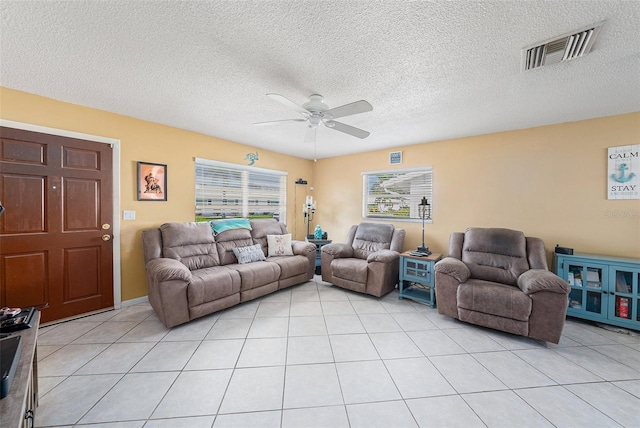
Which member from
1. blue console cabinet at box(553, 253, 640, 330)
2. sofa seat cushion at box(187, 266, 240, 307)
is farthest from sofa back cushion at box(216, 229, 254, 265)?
blue console cabinet at box(553, 253, 640, 330)

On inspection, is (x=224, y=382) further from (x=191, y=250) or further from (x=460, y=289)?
(x=460, y=289)

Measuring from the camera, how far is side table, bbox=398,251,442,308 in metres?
3.29

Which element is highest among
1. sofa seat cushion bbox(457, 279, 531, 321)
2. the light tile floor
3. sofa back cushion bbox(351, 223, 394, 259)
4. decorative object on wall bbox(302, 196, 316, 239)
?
decorative object on wall bbox(302, 196, 316, 239)

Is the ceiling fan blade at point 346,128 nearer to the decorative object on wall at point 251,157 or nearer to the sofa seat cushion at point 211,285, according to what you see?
the sofa seat cushion at point 211,285

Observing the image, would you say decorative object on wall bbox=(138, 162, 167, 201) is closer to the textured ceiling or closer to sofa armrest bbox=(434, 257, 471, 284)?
the textured ceiling

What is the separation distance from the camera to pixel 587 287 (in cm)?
274

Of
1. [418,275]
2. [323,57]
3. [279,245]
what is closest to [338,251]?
[279,245]

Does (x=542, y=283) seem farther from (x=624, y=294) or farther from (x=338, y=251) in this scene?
(x=338, y=251)

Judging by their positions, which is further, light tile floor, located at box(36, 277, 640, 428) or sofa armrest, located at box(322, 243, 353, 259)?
sofa armrest, located at box(322, 243, 353, 259)

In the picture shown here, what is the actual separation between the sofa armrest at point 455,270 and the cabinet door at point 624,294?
143cm

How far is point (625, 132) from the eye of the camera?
275 cm

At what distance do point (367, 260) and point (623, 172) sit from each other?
10.3 feet

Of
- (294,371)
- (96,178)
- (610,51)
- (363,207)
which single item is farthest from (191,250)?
(610,51)

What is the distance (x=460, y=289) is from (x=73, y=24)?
13.2ft
